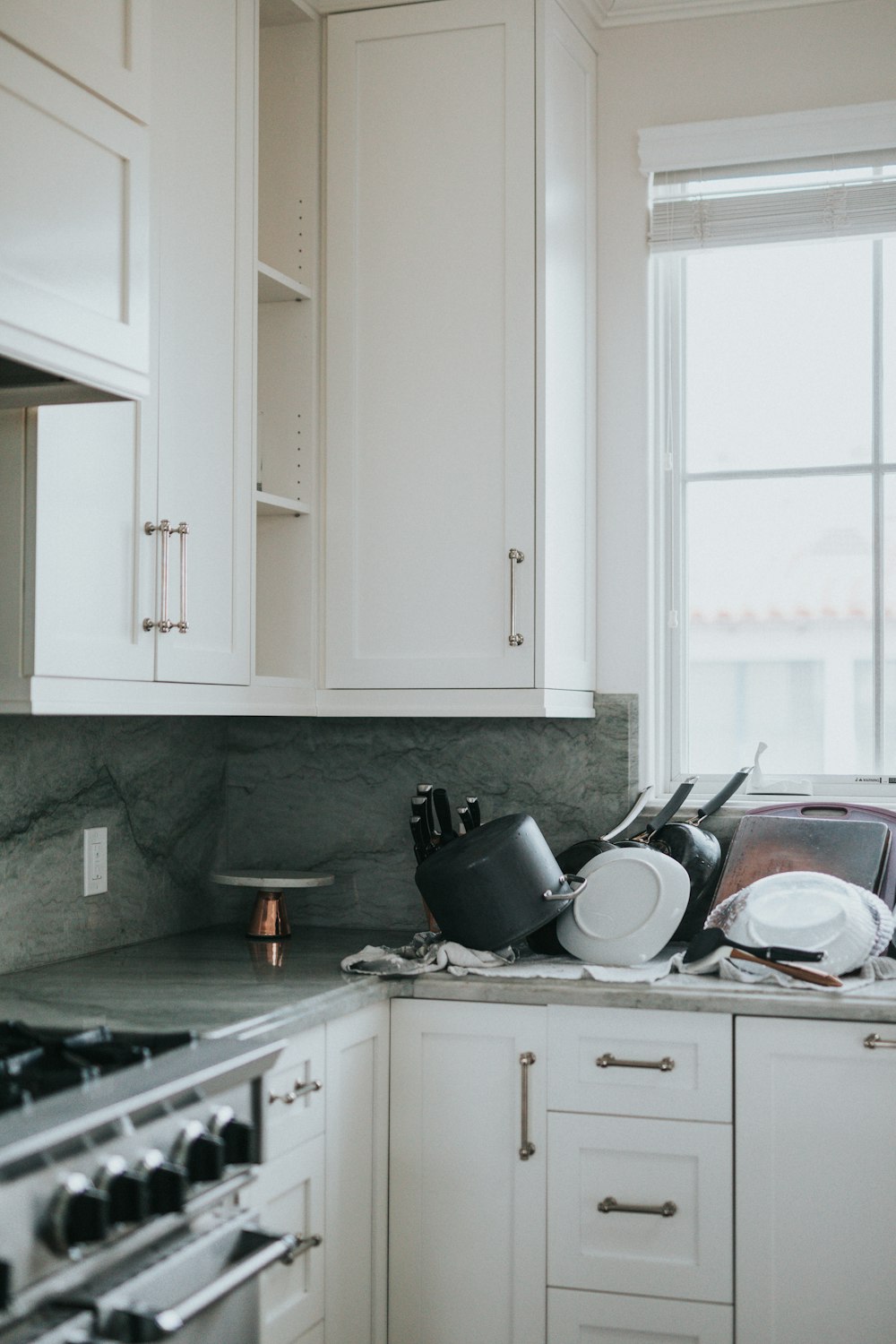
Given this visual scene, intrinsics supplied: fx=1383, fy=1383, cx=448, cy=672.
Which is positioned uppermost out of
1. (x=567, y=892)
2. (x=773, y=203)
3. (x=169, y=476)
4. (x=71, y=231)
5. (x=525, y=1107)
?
(x=773, y=203)

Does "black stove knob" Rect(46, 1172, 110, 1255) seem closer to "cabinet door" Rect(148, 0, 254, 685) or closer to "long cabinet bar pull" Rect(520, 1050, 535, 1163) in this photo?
"cabinet door" Rect(148, 0, 254, 685)

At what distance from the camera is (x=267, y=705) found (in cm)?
246

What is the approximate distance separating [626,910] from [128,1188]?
122cm

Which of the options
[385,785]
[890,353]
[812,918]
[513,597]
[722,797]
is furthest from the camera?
[385,785]

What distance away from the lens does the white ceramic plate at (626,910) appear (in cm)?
241

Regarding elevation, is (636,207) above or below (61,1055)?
above

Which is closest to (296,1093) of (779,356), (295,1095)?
(295,1095)

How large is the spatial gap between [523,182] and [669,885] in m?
1.32

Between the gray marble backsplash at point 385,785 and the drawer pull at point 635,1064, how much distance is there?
0.65 meters

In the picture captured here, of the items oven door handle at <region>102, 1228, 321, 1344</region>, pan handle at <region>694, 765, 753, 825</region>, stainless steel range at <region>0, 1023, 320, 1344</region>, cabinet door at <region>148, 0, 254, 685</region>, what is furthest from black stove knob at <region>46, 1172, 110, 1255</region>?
pan handle at <region>694, 765, 753, 825</region>

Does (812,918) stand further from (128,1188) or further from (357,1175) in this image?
(128,1188)

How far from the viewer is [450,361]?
262 centimetres

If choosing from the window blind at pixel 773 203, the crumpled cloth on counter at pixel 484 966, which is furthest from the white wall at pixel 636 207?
the crumpled cloth on counter at pixel 484 966

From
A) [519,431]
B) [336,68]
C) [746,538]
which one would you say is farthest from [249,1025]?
[336,68]
